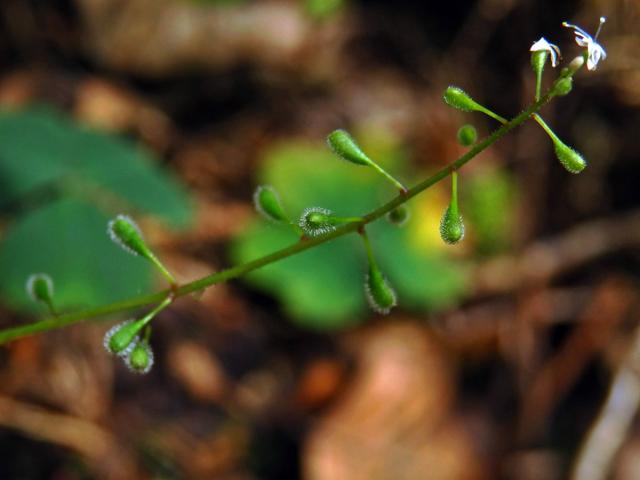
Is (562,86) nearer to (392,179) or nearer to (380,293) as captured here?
(392,179)

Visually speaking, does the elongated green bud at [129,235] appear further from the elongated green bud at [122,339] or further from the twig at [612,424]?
the twig at [612,424]

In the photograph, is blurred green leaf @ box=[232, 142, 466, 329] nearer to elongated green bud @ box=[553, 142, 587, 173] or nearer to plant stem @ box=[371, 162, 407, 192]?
plant stem @ box=[371, 162, 407, 192]

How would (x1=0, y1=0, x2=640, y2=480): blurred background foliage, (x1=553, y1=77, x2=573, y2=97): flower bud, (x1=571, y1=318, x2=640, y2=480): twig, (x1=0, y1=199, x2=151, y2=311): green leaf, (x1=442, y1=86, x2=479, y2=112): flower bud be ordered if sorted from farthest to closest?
(x1=571, y1=318, x2=640, y2=480): twig < (x1=0, y1=0, x2=640, y2=480): blurred background foliage < (x1=0, y1=199, x2=151, y2=311): green leaf < (x1=442, y1=86, x2=479, y2=112): flower bud < (x1=553, y1=77, x2=573, y2=97): flower bud

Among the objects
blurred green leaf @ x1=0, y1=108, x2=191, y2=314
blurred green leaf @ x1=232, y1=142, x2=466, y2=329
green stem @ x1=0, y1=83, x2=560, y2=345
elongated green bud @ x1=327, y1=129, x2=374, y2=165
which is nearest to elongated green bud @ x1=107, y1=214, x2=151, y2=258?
green stem @ x1=0, y1=83, x2=560, y2=345

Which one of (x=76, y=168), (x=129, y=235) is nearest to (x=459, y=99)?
(x=129, y=235)

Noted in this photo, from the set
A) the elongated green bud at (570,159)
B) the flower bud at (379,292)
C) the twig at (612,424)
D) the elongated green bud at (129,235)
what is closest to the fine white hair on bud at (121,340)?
the elongated green bud at (129,235)
